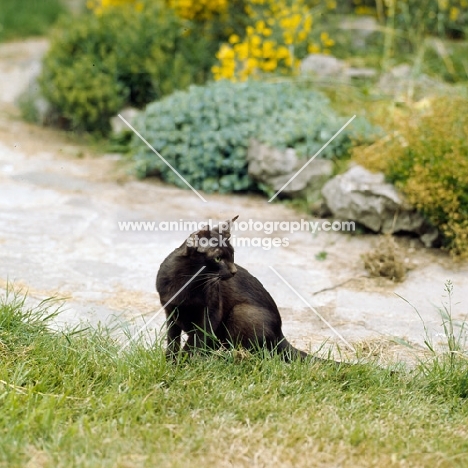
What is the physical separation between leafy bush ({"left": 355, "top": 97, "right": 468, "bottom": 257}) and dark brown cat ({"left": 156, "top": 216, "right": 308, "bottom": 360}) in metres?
2.08

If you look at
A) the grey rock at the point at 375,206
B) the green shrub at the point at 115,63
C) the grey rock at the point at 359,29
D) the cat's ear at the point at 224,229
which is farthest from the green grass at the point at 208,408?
the grey rock at the point at 359,29

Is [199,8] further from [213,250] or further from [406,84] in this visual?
[213,250]

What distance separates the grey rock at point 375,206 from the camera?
223 inches

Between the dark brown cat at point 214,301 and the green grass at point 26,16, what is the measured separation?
9.20m

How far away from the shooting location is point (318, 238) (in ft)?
19.0

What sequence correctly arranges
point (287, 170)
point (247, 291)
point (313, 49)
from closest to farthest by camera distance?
point (247, 291) < point (287, 170) < point (313, 49)

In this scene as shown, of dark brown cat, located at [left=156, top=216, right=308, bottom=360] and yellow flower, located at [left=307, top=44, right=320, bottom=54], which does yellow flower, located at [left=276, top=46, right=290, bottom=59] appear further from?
dark brown cat, located at [left=156, top=216, right=308, bottom=360]

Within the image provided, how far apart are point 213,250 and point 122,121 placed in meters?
4.70

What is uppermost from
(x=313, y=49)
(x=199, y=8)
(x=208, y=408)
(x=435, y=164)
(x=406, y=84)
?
(x=199, y=8)

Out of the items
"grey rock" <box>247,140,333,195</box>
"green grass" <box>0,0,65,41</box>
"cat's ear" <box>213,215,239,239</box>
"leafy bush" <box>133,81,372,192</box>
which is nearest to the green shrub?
"leafy bush" <box>133,81,372,192</box>

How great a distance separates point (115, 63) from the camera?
809 centimetres


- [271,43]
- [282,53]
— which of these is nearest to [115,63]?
[271,43]

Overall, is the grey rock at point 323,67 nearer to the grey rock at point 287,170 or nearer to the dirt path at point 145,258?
the grey rock at point 287,170

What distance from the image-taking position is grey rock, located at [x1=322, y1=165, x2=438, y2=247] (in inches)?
223
